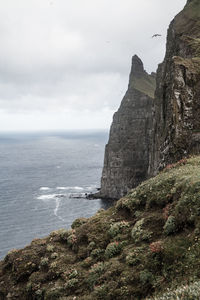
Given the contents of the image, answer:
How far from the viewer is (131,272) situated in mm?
15109

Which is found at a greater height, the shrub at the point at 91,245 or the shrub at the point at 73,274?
the shrub at the point at 91,245

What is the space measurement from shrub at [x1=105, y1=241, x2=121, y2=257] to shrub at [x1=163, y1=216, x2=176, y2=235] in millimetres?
3570

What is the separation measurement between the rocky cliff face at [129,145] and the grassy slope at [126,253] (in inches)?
4309

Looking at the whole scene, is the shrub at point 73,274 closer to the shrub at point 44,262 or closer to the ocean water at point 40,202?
the shrub at point 44,262

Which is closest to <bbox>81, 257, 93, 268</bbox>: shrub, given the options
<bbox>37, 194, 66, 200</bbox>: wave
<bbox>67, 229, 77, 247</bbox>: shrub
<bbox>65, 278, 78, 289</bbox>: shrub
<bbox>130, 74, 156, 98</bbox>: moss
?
<bbox>65, 278, 78, 289</bbox>: shrub

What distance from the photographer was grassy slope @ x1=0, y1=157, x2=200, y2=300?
14.0 metres

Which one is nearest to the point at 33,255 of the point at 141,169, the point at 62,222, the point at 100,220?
the point at 100,220

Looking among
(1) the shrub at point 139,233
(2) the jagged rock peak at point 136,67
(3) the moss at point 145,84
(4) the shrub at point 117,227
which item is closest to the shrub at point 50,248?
(4) the shrub at point 117,227

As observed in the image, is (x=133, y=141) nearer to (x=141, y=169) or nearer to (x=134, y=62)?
(x=141, y=169)

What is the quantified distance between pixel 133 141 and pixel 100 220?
384ft

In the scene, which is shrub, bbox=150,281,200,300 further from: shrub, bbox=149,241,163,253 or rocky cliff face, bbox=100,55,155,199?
rocky cliff face, bbox=100,55,155,199

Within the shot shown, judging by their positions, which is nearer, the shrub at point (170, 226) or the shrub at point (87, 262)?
the shrub at point (170, 226)

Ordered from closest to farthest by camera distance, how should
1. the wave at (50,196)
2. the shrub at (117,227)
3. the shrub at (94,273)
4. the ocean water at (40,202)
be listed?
the shrub at (94,273)
the shrub at (117,227)
the ocean water at (40,202)
the wave at (50,196)

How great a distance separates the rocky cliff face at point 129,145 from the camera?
438 ft
